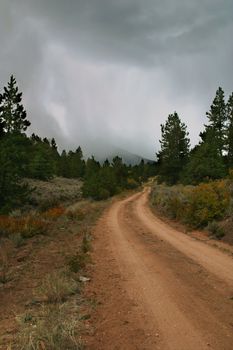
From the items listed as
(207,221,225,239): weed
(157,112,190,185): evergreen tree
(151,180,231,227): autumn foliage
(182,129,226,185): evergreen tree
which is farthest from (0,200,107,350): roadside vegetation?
(157,112,190,185): evergreen tree

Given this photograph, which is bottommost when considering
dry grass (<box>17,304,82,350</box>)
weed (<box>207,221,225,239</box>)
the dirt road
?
the dirt road

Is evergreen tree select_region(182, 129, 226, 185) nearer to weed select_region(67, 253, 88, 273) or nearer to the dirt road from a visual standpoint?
the dirt road

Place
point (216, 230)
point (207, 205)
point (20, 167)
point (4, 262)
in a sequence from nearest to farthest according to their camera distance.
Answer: point (4, 262) < point (216, 230) < point (207, 205) < point (20, 167)

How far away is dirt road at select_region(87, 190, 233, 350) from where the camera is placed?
20.6 feet

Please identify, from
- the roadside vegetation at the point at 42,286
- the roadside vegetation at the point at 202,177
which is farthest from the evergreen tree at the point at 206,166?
the roadside vegetation at the point at 42,286

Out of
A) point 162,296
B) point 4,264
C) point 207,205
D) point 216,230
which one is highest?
point 207,205

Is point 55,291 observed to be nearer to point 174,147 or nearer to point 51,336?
point 51,336

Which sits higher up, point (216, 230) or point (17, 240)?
point (216, 230)

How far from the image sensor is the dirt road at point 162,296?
6270 mm

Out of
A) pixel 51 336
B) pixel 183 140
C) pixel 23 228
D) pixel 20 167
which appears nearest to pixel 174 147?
pixel 183 140

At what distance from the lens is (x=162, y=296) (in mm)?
8797

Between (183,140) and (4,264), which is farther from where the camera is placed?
(183,140)

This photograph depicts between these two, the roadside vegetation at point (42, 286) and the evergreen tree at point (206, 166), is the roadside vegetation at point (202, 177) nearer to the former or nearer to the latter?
the evergreen tree at point (206, 166)

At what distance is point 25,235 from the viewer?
18031 millimetres
